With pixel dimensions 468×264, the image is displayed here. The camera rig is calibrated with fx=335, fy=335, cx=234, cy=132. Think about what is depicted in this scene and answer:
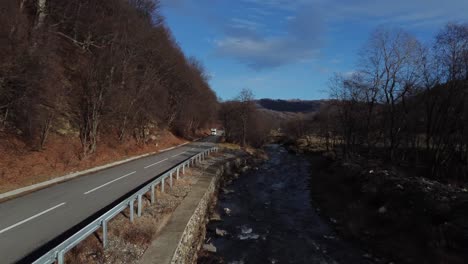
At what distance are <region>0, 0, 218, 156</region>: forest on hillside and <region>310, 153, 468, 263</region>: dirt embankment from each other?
55.0 ft

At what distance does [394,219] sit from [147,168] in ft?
46.4

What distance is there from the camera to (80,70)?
26844 millimetres

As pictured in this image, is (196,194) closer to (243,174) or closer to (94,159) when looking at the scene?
(94,159)

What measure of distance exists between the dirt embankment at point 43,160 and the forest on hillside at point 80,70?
673 mm

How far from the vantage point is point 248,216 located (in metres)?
17.2

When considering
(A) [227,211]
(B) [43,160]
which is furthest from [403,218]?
(B) [43,160]

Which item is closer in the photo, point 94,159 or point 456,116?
point 94,159

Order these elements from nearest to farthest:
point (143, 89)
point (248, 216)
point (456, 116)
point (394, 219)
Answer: point (394, 219) < point (248, 216) < point (456, 116) < point (143, 89)

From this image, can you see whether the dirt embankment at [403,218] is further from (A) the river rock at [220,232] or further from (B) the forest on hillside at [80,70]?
(B) the forest on hillside at [80,70]

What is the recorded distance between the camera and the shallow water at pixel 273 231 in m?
12.3

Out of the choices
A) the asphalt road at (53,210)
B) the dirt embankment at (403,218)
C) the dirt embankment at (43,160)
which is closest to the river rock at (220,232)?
the asphalt road at (53,210)

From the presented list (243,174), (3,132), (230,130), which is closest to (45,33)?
(3,132)

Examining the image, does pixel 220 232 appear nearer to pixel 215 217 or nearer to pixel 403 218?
pixel 215 217

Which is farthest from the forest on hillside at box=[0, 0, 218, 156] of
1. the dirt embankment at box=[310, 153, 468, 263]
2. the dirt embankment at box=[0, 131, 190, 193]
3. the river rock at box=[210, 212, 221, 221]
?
the dirt embankment at box=[310, 153, 468, 263]
